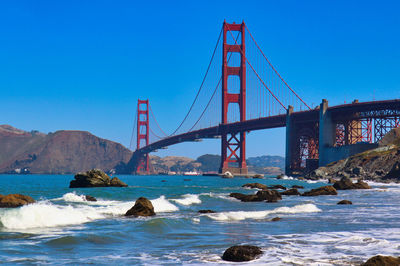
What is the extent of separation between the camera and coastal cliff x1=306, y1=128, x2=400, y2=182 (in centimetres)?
5788

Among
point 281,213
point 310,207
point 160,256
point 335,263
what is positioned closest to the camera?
point 335,263

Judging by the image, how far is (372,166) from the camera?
202ft

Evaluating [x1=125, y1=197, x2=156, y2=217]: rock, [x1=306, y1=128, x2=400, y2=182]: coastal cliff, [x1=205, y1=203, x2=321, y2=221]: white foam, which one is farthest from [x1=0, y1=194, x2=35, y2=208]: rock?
[x1=306, y1=128, x2=400, y2=182]: coastal cliff

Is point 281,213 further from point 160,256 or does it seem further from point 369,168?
point 369,168

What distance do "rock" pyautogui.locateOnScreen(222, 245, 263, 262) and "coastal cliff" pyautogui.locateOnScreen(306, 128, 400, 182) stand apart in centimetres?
4894

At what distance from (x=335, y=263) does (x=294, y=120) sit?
78716 mm

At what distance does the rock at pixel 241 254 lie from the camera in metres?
9.23

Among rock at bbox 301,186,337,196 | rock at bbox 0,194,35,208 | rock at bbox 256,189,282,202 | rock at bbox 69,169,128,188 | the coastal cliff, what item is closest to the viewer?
rock at bbox 0,194,35,208

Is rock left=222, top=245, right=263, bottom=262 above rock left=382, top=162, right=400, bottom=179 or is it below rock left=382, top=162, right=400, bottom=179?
below

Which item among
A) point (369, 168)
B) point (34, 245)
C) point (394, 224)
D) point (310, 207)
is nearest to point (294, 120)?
point (369, 168)

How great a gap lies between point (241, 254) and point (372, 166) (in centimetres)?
5579

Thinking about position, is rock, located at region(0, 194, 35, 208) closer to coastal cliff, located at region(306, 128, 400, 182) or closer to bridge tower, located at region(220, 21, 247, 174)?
coastal cliff, located at region(306, 128, 400, 182)

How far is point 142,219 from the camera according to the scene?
15.9m

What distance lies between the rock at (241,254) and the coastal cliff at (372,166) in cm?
4894
